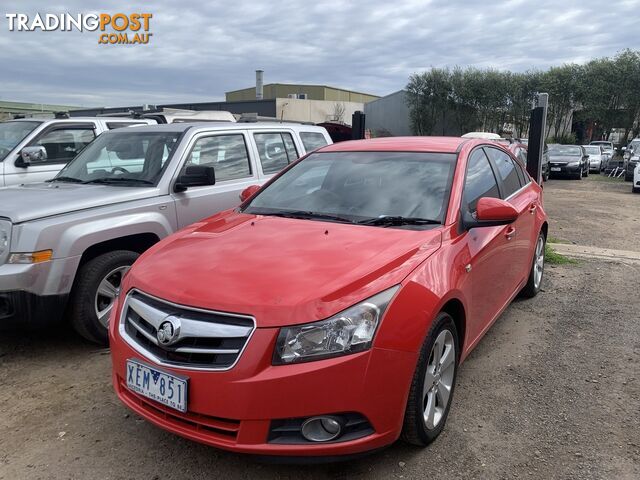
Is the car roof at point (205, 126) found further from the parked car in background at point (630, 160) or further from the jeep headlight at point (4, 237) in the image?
the parked car in background at point (630, 160)

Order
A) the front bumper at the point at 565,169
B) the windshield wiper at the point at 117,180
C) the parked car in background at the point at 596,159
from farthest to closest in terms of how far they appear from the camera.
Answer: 1. the parked car in background at the point at 596,159
2. the front bumper at the point at 565,169
3. the windshield wiper at the point at 117,180

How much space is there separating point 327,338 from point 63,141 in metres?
6.32

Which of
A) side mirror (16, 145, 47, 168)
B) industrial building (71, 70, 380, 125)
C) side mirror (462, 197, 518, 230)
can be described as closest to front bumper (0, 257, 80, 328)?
side mirror (462, 197, 518, 230)

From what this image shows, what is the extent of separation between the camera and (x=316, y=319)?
222cm

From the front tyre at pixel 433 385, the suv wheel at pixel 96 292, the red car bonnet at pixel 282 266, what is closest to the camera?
the red car bonnet at pixel 282 266

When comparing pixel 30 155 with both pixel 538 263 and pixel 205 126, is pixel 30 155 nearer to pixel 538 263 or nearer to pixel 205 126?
pixel 205 126

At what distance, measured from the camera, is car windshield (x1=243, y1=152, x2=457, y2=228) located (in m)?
3.24

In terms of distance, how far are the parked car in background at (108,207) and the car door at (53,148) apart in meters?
1.81

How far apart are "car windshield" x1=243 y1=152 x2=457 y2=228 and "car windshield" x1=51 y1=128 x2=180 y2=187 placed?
4.50 ft

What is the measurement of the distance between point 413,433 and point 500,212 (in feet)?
4.56

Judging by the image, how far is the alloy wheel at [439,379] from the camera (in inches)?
105

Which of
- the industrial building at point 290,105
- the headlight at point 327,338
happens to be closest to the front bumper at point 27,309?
the headlight at point 327,338

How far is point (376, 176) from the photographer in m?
3.60

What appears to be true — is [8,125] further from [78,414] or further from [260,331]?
[260,331]
